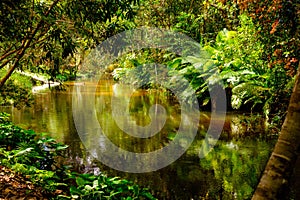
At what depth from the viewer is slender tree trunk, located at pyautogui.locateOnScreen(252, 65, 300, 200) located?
6.23 ft

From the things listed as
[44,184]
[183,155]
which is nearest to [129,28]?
[183,155]

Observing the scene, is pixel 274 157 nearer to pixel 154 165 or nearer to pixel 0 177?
A: pixel 0 177

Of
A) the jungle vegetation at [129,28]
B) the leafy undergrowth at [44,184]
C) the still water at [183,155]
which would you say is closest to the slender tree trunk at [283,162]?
the jungle vegetation at [129,28]

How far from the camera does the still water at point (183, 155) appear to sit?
4551 millimetres

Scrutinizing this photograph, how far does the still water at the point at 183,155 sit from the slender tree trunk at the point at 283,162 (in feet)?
7.85

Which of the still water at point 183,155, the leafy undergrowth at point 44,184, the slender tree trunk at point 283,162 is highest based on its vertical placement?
the slender tree trunk at point 283,162

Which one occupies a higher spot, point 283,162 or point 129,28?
point 129,28

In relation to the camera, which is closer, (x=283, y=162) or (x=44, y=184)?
(x=283, y=162)

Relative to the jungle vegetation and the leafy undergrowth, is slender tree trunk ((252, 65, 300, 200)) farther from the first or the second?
the leafy undergrowth

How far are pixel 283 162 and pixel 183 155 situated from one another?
4135 millimetres

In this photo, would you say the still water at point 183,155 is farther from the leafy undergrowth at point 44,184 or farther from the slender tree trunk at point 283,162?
the slender tree trunk at point 283,162

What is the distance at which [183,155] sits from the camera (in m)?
6.00

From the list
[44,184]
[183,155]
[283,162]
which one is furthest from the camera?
[183,155]

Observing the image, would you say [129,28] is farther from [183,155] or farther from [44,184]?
[44,184]
